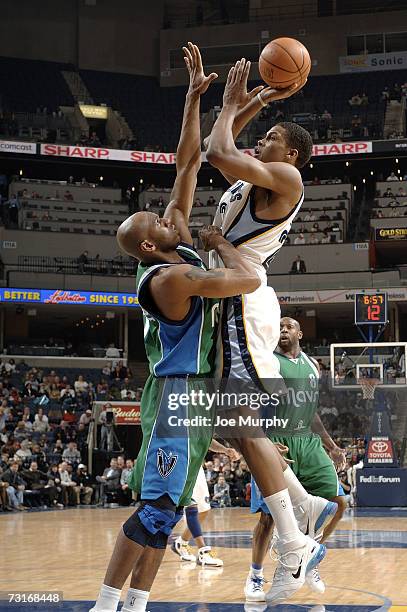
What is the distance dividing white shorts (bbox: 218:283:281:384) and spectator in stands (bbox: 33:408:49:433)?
1928 centimetres

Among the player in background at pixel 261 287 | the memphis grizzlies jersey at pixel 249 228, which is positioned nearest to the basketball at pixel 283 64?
the player in background at pixel 261 287

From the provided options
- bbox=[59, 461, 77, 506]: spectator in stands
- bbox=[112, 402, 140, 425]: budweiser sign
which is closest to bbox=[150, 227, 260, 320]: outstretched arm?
bbox=[59, 461, 77, 506]: spectator in stands

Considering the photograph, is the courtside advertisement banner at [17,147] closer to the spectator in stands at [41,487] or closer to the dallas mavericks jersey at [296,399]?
the spectator in stands at [41,487]

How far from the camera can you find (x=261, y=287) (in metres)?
5.27

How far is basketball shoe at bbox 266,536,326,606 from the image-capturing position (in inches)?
203

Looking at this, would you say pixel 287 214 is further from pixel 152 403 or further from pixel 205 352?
pixel 152 403

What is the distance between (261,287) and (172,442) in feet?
3.87

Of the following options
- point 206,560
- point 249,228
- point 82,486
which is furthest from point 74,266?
point 249,228

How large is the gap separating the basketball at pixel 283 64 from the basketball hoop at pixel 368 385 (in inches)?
517

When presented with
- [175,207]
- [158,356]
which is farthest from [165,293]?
[175,207]

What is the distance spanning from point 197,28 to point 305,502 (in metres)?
38.8

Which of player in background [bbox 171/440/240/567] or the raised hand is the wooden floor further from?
the raised hand

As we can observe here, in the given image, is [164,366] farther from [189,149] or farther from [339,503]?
[339,503]

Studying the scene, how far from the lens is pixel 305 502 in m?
6.78
